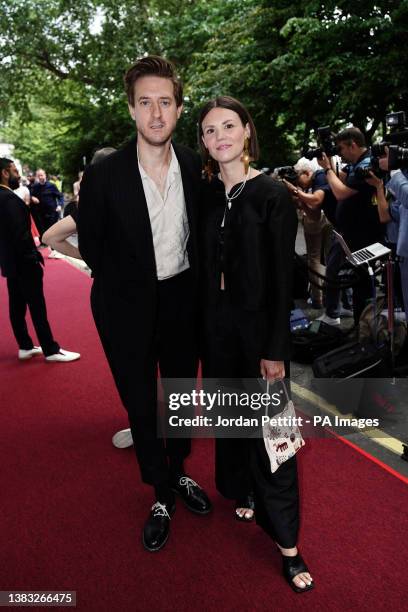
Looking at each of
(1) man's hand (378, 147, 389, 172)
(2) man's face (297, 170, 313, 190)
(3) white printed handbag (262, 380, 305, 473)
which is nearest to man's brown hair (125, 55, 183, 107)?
(3) white printed handbag (262, 380, 305, 473)

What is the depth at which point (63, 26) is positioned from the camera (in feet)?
71.8

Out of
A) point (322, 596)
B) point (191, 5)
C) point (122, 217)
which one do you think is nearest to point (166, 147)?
point (122, 217)

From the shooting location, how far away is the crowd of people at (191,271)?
2014 mm

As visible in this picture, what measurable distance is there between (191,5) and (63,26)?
533 cm

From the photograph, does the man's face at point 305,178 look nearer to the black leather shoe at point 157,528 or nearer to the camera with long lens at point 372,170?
the camera with long lens at point 372,170

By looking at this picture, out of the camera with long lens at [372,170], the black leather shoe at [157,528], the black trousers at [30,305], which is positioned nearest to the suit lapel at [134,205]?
the black leather shoe at [157,528]

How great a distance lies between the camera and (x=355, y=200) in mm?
4844

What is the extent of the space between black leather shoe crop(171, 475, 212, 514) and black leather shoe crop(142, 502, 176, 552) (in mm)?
150

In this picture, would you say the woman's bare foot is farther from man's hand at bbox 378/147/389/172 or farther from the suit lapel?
man's hand at bbox 378/147/389/172

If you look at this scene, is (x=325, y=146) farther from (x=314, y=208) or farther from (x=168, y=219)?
(x=168, y=219)

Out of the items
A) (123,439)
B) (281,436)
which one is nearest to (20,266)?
(123,439)

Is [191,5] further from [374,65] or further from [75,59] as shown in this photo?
[374,65]

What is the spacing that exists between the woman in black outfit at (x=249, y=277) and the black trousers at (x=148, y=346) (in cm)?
20

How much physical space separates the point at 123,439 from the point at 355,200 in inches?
117
